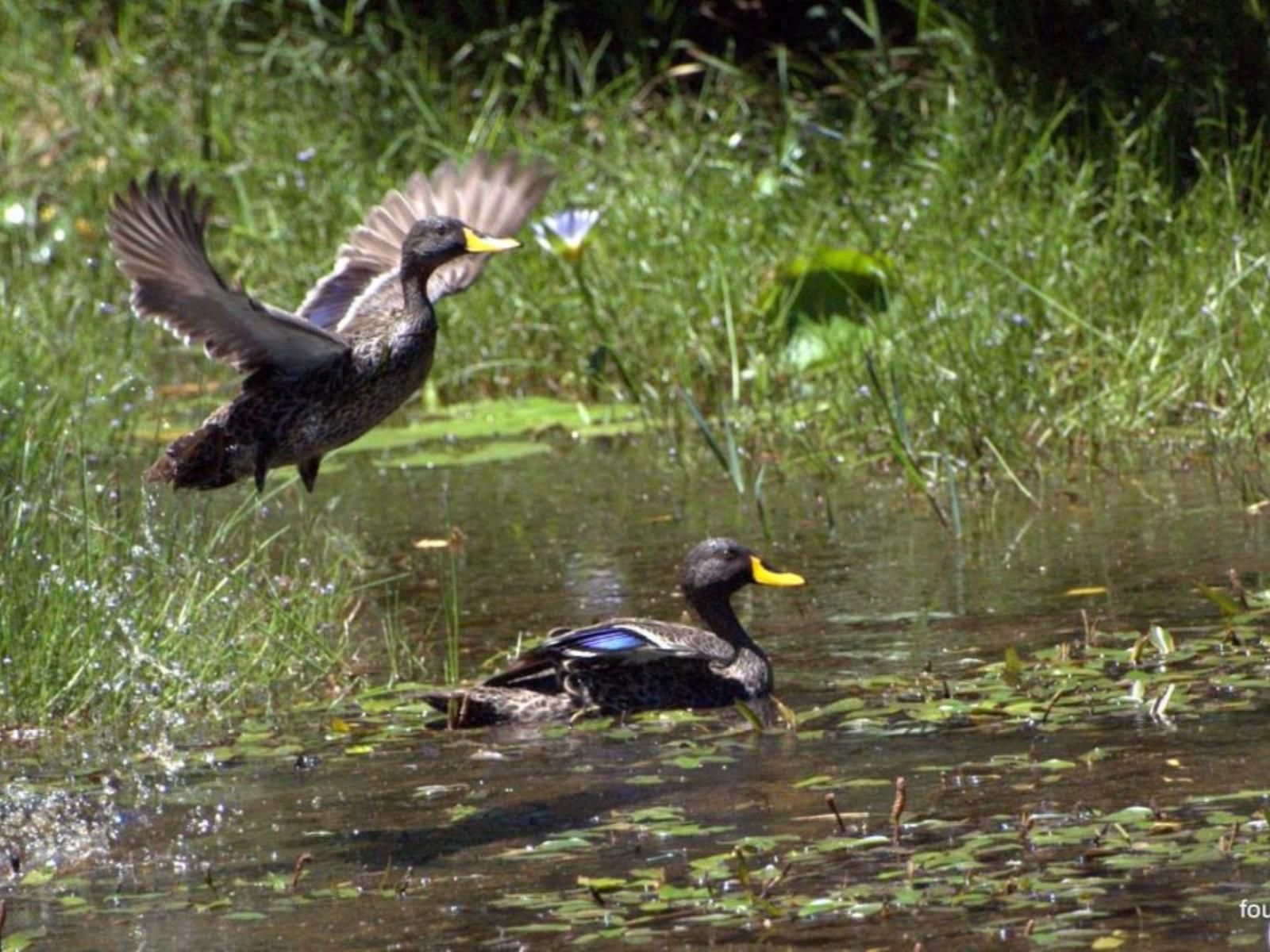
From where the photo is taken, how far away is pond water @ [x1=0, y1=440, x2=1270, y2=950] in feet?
14.5

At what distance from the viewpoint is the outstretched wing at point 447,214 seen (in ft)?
25.0

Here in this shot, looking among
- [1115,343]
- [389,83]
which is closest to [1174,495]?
[1115,343]

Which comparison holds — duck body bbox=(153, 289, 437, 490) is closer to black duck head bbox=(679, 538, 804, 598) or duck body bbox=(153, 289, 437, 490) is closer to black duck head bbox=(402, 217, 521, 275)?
black duck head bbox=(402, 217, 521, 275)

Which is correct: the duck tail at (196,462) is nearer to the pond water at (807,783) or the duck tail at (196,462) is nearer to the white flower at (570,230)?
the pond water at (807,783)

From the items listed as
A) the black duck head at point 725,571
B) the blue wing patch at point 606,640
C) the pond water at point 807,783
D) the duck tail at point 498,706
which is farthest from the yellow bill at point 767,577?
the duck tail at point 498,706

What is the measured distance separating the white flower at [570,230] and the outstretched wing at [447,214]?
6.84 ft

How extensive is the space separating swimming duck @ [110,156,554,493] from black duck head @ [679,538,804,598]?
2.97 feet

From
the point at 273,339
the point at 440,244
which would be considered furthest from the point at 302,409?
the point at 440,244

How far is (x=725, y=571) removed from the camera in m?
6.83

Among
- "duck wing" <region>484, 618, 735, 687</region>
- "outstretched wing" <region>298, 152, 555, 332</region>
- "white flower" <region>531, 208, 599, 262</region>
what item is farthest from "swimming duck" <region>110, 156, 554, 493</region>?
"white flower" <region>531, 208, 599, 262</region>

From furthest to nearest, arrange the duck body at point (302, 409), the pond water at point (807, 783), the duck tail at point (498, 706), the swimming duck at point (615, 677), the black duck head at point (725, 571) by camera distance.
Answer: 1. the black duck head at point (725, 571)
2. the duck body at point (302, 409)
3. the swimming duck at point (615, 677)
4. the duck tail at point (498, 706)
5. the pond water at point (807, 783)

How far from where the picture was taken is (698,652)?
646 cm

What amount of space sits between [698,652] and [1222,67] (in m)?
5.15

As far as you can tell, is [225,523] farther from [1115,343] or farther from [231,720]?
[1115,343]
